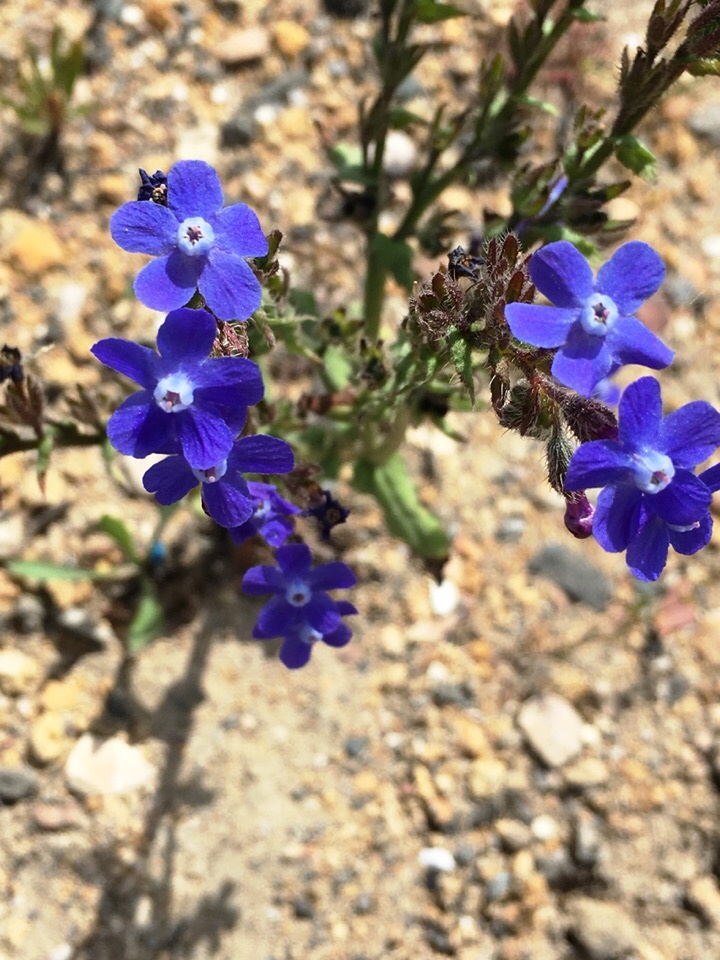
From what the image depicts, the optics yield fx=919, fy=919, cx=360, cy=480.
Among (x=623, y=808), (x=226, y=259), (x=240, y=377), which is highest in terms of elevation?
(x=226, y=259)

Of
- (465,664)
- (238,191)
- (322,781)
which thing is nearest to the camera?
(322,781)

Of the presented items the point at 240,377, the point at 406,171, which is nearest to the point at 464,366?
Answer: the point at 240,377

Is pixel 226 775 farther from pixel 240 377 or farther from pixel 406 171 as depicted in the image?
pixel 406 171

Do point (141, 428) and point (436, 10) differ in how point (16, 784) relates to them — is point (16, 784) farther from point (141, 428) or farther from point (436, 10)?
point (436, 10)

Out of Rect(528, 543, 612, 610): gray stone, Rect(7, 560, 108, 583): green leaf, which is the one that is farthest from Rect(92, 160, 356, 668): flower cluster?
Rect(528, 543, 612, 610): gray stone

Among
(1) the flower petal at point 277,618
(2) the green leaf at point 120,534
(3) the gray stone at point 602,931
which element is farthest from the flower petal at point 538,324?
(3) the gray stone at point 602,931

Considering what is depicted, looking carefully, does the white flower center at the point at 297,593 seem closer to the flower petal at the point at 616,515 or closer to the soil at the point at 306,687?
the soil at the point at 306,687

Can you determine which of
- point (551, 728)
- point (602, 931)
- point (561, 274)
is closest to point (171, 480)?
point (561, 274)
